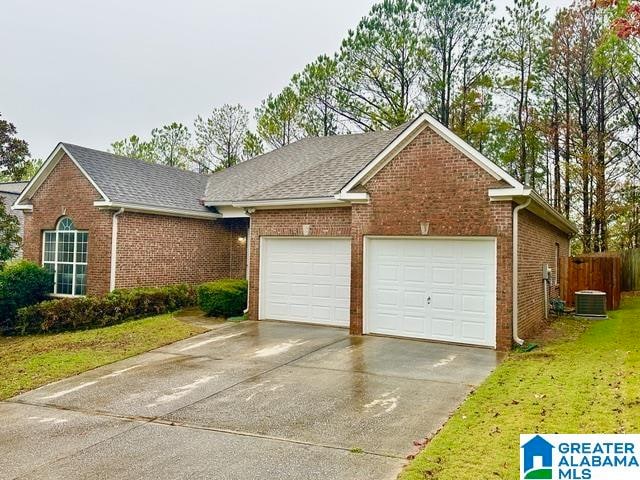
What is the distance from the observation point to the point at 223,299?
13.6m

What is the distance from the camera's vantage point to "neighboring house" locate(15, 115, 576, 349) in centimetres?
1012

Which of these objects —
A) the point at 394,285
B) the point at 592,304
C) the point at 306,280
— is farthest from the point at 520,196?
the point at 592,304

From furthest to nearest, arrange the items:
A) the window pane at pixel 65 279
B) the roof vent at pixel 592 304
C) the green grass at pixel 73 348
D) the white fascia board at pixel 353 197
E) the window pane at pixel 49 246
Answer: the window pane at pixel 49 246 < the window pane at pixel 65 279 < the roof vent at pixel 592 304 < the white fascia board at pixel 353 197 < the green grass at pixel 73 348

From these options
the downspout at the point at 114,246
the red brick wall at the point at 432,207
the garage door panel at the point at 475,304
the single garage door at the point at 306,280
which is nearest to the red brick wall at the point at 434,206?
the red brick wall at the point at 432,207

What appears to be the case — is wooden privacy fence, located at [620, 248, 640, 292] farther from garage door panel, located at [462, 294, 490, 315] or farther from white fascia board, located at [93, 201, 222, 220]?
white fascia board, located at [93, 201, 222, 220]

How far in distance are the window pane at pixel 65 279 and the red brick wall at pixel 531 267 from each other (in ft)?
43.1

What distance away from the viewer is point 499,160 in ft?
90.7

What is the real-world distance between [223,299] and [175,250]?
11.8ft

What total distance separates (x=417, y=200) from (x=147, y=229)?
8.95m

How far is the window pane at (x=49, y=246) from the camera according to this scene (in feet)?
52.3

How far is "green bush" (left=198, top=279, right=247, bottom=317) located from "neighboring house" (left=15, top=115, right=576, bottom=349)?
0.70 meters

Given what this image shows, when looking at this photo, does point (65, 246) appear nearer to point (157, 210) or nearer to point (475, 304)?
point (157, 210)

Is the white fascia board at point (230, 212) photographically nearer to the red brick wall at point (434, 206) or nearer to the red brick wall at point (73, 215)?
the red brick wall at point (73, 215)

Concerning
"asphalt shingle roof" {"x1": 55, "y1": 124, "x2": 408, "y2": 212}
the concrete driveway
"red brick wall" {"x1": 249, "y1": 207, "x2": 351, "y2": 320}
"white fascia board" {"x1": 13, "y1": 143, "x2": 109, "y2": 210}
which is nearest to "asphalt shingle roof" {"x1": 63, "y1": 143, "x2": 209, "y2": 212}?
"asphalt shingle roof" {"x1": 55, "y1": 124, "x2": 408, "y2": 212}
